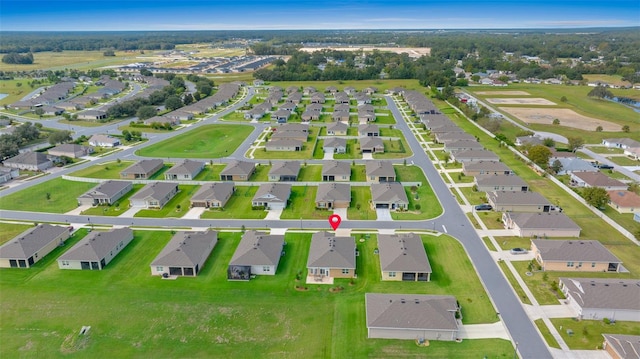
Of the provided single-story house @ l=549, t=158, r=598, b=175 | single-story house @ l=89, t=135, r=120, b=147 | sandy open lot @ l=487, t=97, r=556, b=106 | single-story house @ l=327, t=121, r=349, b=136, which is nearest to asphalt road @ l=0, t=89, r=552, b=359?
single-story house @ l=89, t=135, r=120, b=147

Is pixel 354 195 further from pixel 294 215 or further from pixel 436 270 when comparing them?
pixel 436 270

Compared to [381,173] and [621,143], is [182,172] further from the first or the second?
[621,143]

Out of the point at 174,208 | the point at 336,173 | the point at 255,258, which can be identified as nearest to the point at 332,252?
the point at 255,258

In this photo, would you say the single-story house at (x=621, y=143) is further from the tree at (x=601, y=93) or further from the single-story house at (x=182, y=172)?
the single-story house at (x=182, y=172)

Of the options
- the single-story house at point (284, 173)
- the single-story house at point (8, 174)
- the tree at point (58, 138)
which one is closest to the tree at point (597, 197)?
the single-story house at point (284, 173)

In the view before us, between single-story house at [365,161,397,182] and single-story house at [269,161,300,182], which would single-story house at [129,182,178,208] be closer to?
single-story house at [269,161,300,182]
